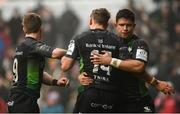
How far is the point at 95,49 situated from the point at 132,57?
54 centimetres

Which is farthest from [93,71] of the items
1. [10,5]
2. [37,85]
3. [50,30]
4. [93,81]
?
[10,5]

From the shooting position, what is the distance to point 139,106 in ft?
37.8

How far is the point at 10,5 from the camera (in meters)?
24.2

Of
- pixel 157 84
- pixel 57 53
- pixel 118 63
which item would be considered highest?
pixel 57 53

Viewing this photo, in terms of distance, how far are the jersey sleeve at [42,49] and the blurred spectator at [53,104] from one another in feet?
27.1

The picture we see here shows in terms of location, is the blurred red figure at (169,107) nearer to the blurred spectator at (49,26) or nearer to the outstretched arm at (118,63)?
the blurred spectator at (49,26)

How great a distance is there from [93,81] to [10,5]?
13374 mm

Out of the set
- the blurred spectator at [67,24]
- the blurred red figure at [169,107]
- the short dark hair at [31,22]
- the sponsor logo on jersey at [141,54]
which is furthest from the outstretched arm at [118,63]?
the blurred spectator at [67,24]

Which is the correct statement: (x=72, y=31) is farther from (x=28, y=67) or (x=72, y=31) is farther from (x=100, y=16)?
(x=100, y=16)

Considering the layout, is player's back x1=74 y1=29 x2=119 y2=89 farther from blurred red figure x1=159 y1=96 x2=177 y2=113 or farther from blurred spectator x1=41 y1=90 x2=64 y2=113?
blurred spectator x1=41 y1=90 x2=64 y2=113

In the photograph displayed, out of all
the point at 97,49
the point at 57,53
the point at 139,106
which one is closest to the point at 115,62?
the point at 97,49

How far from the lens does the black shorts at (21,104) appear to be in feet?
36.6

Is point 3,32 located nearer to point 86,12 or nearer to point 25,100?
point 86,12

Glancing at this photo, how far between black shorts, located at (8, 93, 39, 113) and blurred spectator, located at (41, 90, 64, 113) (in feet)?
26.6
